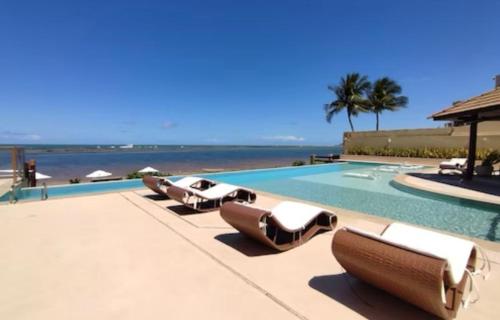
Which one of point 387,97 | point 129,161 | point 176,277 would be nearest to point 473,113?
point 176,277

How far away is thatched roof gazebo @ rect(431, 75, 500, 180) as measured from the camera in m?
7.68

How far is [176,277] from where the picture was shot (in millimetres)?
2721

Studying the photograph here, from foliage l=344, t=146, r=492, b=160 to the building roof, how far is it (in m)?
6.95

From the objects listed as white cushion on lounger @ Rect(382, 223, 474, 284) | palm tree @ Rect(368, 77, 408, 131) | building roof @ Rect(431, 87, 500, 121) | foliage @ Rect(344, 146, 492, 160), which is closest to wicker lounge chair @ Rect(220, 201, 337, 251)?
white cushion on lounger @ Rect(382, 223, 474, 284)

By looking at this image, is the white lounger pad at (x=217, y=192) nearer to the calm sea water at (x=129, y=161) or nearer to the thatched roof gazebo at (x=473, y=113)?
the calm sea water at (x=129, y=161)

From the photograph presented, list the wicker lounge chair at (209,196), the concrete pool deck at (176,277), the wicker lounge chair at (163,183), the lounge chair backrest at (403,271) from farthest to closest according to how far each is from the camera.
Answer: the wicker lounge chair at (163,183)
the wicker lounge chair at (209,196)
the concrete pool deck at (176,277)
the lounge chair backrest at (403,271)

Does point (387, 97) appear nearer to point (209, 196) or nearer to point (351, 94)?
point (351, 94)

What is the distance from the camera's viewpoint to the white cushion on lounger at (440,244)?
6.54 feet

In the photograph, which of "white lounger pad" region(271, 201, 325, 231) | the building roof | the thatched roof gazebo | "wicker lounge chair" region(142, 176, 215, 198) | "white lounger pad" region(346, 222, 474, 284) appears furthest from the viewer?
the thatched roof gazebo

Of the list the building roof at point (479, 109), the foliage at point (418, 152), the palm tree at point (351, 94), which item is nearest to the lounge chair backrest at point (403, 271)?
the building roof at point (479, 109)

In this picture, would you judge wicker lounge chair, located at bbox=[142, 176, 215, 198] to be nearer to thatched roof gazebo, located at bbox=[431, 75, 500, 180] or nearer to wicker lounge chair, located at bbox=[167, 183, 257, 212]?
wicker lounge chair, located at bbox=[167, 183, 257, 212]

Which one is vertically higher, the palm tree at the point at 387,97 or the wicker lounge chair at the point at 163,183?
the palm tree at the point at 387,97

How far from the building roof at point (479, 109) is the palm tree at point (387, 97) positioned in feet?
50.4

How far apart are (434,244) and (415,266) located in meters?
0.77
